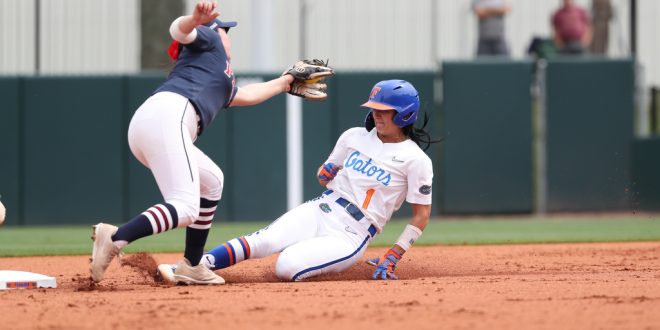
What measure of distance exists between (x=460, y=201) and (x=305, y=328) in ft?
31.7

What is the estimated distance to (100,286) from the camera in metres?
6.32

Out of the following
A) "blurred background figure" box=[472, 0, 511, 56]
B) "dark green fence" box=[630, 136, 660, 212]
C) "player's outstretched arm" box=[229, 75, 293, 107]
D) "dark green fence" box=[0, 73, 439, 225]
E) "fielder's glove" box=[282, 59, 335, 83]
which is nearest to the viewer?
"player's outstretched arm" box=[229, 75, 293, 107]

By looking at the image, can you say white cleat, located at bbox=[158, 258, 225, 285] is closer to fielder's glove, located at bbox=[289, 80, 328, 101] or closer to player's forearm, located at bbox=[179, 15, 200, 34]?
fielder's glove, located at bbox=[289, 80, 328, 101]

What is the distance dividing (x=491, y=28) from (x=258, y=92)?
951 cm

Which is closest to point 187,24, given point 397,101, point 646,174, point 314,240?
point 397,101

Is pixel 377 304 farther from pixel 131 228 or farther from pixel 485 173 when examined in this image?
pixel 485 173

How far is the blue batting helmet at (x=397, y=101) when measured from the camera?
6750 millimetres

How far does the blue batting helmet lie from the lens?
6.75m

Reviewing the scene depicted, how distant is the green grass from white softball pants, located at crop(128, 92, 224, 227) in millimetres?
3631

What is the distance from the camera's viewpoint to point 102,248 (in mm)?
5840

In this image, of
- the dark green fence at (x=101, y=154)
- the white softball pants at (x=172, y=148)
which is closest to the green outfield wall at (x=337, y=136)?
the dark green fence at (x=101, y=154)

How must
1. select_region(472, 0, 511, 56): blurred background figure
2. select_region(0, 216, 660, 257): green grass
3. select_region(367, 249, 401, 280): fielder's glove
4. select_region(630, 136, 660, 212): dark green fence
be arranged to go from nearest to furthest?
select_region(367, 249, 401, 280): fielder's glove → select_region(0, 216, 660, 257): green grass → select_region(630, 136, 660, 212): dark green fence → select_region(472, 0, 511, 56): blurred background figure

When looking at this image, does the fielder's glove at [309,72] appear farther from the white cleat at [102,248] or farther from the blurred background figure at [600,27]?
the blurred background figure at [600,27]

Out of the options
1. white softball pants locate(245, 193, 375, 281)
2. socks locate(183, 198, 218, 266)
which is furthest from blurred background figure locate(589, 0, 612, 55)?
socks locate(183, 198, 218, 266)
